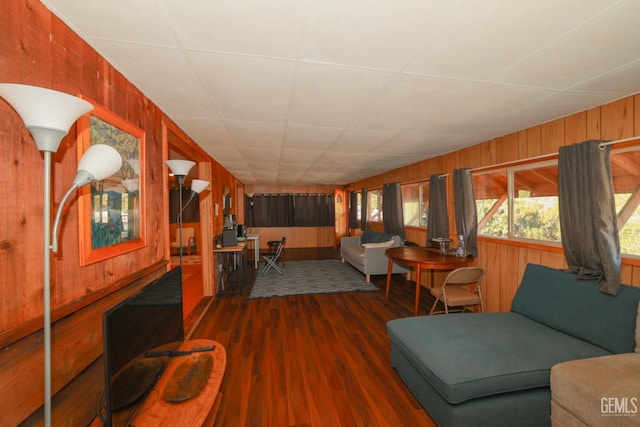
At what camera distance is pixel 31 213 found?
3.13 feet

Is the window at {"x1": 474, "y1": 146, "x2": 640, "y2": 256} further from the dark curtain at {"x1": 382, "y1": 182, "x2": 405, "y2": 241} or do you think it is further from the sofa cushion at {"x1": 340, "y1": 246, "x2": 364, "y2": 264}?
the sofa cushion at {"x1": 340, "y1": 246, "x2": 364, "y2": 264}

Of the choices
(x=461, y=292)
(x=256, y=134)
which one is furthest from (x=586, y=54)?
(x=256, y=134)

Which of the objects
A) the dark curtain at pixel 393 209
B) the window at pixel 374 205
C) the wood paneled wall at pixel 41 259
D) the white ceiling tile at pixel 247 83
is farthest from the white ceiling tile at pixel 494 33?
the window at pixel 374 205

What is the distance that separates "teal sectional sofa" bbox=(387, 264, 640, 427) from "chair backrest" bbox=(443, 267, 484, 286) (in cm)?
53

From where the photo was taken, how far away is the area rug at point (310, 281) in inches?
164

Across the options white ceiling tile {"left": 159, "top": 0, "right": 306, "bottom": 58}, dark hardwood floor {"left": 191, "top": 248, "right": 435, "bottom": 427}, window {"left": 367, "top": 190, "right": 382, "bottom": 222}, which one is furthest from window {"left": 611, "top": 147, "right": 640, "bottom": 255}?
window {"left": 367, "top": 190, "right": 382, "bottom": 222}

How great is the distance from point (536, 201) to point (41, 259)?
13.3 ft

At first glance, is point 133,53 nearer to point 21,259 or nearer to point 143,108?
point 143,108

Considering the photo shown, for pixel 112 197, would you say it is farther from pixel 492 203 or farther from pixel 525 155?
pixel 492 203

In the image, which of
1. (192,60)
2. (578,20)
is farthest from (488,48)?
(192,60)

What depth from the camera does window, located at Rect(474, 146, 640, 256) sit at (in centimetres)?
199

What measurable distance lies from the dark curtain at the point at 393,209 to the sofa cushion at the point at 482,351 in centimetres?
305

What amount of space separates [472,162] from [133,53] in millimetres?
3797

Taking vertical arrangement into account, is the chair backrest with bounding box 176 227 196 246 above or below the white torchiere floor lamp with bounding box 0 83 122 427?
below
